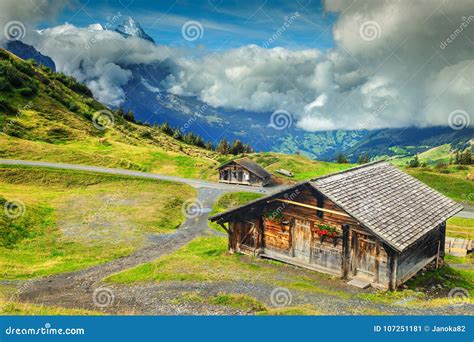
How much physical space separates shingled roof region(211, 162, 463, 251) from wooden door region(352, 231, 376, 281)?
1.20m

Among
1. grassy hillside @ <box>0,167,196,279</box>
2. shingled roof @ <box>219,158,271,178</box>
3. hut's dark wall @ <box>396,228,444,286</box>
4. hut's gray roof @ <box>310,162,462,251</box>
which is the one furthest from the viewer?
shingled roof @ <box>219,158,271,178</box>

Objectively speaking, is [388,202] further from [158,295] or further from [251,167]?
[251,167]

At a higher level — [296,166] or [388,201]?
[296,166]

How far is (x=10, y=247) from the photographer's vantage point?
3319 centimetres

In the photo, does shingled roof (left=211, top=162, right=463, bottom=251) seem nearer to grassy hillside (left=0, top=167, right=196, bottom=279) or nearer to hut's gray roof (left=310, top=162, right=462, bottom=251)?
hut's gray roof (left=310, top=162, right=462, bottom=251)

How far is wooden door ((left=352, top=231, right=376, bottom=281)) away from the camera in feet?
80.8

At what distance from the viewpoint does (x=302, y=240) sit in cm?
2780

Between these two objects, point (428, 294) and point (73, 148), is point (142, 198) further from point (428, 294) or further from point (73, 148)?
point (428, 294)

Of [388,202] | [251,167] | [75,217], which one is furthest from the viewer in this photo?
[251,167]

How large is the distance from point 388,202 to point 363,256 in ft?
15.6

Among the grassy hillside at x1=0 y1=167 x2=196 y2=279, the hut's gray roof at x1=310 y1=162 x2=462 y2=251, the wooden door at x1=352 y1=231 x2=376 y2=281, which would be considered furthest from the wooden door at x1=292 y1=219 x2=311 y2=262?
the grassy hillside at x1=0 y1=167 x2=196 y2=279

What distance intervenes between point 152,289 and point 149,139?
98324 mm

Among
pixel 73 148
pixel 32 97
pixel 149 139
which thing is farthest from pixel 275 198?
pixel 149 139

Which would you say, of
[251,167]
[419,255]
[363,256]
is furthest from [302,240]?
[251,167]
